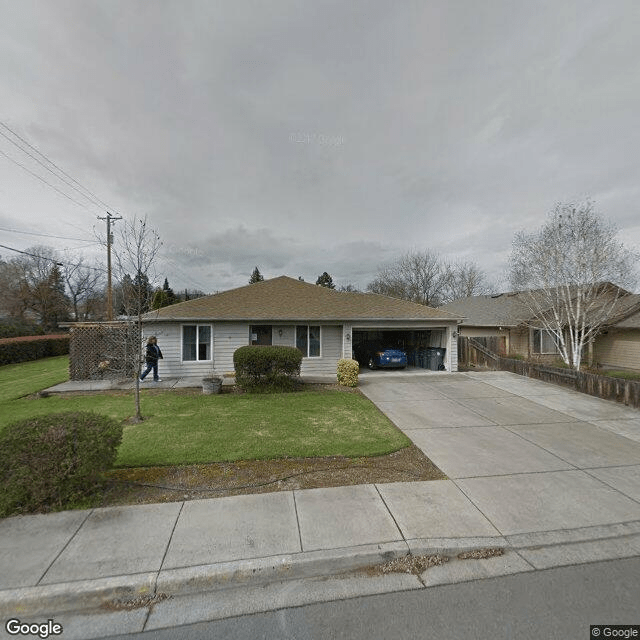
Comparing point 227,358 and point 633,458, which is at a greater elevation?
point 227,358

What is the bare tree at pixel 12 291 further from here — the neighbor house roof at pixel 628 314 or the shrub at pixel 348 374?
the neighbor house roof at pixel 628 314

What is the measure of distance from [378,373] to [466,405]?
560 centimetres

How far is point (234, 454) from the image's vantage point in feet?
16.6

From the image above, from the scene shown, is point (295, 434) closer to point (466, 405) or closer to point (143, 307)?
point (143, 307)

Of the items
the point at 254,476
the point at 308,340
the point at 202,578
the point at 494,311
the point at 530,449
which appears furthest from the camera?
the point at 494,311

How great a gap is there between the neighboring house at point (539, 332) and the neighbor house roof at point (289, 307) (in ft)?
11.6

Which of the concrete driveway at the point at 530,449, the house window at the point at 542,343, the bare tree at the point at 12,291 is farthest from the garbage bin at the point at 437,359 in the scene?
the bare tree at the point at 12,291

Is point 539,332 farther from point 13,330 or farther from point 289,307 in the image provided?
point 13,330

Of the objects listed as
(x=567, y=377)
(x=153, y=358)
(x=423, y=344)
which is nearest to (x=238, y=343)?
(x=153, y=358)

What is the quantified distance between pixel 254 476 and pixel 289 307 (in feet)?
32.0

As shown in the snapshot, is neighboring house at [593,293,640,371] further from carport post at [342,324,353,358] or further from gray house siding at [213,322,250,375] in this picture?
gray house siding at [213,322,250,375]

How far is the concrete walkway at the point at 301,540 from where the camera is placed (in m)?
2.53

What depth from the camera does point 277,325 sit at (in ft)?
43.5

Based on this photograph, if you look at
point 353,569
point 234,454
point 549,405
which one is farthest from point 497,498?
point 549,405
